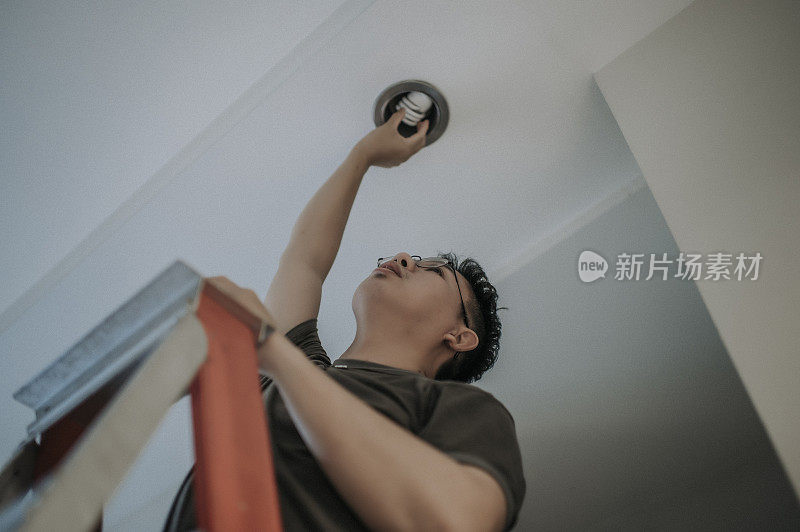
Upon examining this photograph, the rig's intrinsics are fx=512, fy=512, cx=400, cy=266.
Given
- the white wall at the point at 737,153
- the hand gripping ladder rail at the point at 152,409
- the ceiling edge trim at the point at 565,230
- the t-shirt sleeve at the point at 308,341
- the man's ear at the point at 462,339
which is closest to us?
the hand gripping ladder rail at the point at 152,409

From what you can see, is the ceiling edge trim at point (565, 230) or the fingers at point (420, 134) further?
the ceiling edge trim at point (565, 230)

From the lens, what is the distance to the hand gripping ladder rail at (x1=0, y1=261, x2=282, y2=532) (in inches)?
13.3

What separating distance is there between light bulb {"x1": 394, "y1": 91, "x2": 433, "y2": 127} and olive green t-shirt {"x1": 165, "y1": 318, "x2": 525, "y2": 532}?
0.66 m

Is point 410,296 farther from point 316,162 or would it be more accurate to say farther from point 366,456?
point 366,456

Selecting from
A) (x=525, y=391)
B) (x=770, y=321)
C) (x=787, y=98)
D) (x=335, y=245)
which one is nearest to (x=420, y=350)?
(x=335, y=245)

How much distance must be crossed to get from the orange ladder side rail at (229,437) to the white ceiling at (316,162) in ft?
2.68

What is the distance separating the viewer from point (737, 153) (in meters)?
0.95

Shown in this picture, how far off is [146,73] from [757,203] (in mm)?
1212

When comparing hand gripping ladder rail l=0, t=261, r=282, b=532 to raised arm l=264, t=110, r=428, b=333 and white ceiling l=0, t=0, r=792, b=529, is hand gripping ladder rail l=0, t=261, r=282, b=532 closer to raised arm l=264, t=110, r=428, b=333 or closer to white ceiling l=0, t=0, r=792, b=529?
raised arm l=264, t=110, r=428, b=333

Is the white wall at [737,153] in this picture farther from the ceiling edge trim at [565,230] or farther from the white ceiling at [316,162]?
the ceiling edge trim at [565,230]

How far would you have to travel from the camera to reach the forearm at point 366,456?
538 millimetres

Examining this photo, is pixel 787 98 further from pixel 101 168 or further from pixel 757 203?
pixel 101 168

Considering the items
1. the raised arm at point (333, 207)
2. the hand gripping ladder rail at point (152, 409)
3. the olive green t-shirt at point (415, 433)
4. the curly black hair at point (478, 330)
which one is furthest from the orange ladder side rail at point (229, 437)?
the curly black hair at point (478, 330)

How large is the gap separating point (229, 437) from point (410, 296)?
0.71 m
